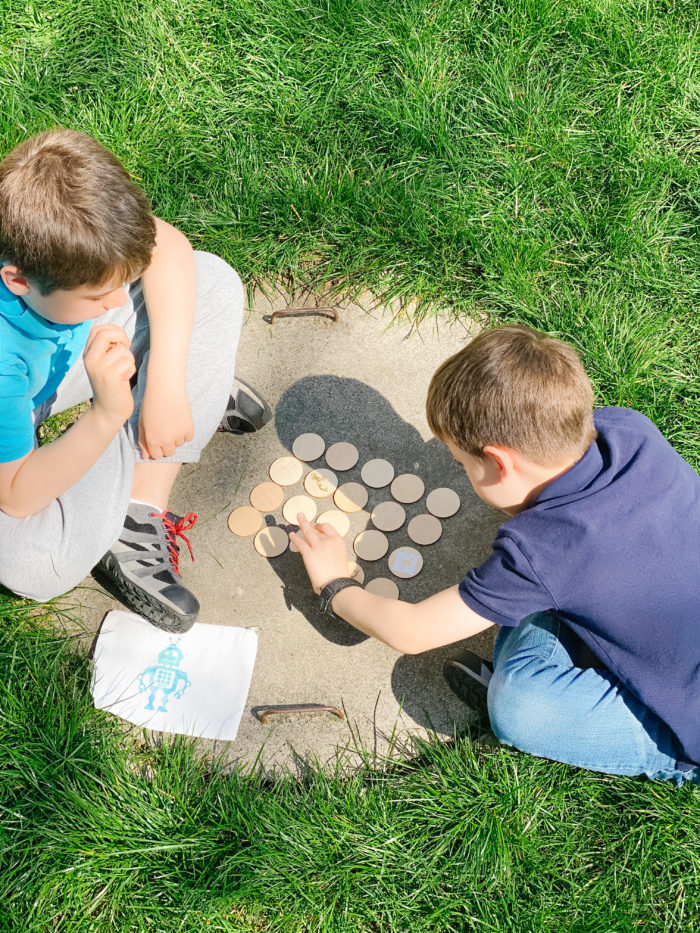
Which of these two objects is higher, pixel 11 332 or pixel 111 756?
pixel 11 332

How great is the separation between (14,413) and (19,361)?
0.14 meters

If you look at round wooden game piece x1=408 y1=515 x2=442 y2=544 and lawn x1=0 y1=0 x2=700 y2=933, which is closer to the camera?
lawn x1=0 y1=0 x2=700 y2=933

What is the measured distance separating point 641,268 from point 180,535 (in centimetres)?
181

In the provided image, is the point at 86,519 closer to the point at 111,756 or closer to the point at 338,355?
the point at 111,756

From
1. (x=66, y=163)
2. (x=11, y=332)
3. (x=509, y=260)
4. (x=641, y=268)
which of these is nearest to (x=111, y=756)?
(x=11, y=332)

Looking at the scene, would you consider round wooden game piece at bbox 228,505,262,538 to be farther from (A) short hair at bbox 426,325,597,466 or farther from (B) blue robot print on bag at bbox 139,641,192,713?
(A) short hair at bbox 426,325,597,466

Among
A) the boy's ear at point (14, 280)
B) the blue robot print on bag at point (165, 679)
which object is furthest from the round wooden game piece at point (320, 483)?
the boy's ear at point (14, 280)

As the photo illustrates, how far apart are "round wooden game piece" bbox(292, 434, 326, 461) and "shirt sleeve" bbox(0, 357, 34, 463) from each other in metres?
0.88

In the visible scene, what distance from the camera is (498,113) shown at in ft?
9.57

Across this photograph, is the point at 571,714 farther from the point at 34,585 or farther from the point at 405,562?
the point at 34,585

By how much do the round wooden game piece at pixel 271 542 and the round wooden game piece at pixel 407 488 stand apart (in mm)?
379

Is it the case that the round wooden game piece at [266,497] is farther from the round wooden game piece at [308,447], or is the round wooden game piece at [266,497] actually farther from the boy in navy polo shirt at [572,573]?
the boy in navy polo shirt at [572,573]

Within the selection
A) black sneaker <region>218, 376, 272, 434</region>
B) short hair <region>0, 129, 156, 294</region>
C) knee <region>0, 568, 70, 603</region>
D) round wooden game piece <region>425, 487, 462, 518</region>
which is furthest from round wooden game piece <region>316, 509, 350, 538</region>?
short hair <region>0, 129, 156, 294</region>

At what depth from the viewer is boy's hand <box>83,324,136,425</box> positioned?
189cm
